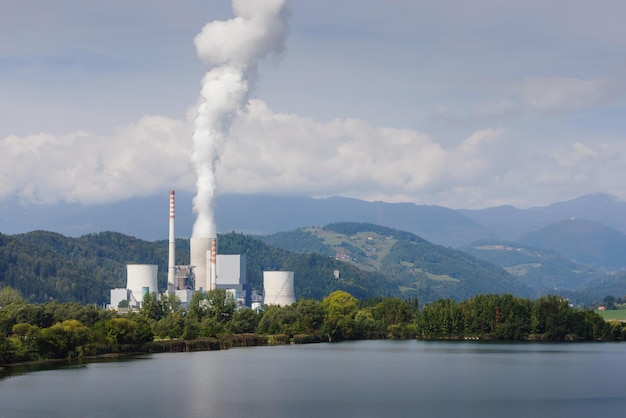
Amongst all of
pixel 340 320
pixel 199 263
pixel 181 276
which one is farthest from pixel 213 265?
pixel 340 320

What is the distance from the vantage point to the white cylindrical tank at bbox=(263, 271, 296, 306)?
12488 cm

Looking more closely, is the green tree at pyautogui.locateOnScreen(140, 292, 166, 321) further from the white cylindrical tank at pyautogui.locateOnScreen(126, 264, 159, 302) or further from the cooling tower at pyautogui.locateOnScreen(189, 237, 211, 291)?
the white cylindrical tank at pyautogui.locateOnScreen(126, 264, 159, 302)

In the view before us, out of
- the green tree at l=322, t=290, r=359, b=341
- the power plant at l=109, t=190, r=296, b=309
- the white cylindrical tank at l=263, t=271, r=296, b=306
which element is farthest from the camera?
the white cylindrical tank at l=263, t=271, r=296, b=306

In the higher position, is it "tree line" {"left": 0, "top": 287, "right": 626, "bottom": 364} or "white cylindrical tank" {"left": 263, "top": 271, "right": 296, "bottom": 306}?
"white cylindrical tank" {"left": 263, "top": 271, "right": 296, "bottom": 306}

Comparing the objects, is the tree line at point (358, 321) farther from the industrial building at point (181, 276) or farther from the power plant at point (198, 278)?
the power plant at point (198, 278)

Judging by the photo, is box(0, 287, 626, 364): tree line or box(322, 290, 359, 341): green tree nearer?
box(0, 287, 626, 364): tree line

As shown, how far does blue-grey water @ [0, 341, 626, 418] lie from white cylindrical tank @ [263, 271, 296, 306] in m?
54.1

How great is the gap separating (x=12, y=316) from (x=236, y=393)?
26268mm

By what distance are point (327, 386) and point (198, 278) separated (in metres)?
72.8

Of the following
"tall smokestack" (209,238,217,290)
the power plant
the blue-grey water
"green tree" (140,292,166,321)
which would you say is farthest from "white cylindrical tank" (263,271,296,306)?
the blue-grey water

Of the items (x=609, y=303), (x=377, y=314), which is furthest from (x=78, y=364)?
(x=609, y=303)


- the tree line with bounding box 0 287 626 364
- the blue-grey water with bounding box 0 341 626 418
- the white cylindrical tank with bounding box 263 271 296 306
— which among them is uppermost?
the white cylindrical tank with bounding box 263 271 296 306

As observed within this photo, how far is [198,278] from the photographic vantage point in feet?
393

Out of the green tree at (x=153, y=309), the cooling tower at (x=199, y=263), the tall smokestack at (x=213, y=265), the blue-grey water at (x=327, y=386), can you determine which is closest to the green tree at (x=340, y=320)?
the green tree at (x=153, y=309)
